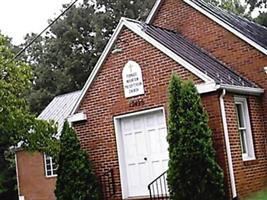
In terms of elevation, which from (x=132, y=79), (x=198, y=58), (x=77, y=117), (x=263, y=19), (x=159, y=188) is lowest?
(x=159, y=188)

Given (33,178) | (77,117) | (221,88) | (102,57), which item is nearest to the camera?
(221,88)

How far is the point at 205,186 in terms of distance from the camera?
12516 mm

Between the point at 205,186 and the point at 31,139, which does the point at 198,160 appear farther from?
the point at 31,139

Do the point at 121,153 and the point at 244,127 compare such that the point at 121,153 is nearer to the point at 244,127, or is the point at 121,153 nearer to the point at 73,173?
the point at 73,173

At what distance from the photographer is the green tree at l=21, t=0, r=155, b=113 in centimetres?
4138

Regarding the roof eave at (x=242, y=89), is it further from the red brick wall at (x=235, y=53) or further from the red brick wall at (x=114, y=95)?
the red brick wall at (x=114, y=95)

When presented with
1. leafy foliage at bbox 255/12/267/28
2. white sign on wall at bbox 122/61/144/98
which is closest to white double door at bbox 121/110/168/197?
white sign on wall at bbox 122/61/144/98

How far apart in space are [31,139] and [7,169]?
49.4ft

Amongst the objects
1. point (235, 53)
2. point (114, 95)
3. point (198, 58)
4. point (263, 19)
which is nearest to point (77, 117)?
point (114, 95)

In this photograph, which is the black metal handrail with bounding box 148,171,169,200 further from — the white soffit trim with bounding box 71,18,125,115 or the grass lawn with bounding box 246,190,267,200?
the white soffit trim with bounding box 71,18,125,115

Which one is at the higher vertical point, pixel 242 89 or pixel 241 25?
pixel 241 25

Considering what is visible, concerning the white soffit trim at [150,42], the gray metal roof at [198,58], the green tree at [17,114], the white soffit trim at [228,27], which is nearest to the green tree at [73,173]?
the white soffit trim at [150,42]

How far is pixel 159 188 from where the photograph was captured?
1447cm

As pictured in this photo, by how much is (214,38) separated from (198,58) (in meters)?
1.74
